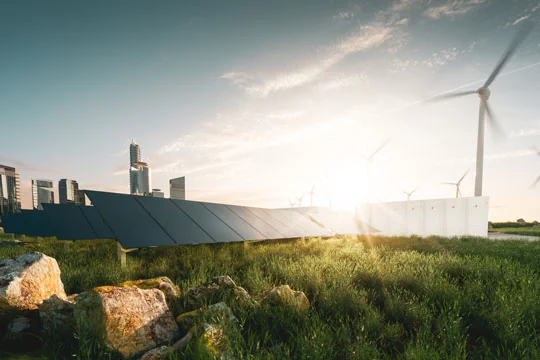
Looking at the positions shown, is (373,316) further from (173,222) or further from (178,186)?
(178,186)

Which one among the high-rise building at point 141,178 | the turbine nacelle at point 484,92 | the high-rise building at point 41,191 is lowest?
the high-rise building at point 41,191

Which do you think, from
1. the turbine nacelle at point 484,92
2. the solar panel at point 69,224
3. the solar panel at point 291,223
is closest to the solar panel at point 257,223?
the solar panel at point 291,223

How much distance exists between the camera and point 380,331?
3545mm

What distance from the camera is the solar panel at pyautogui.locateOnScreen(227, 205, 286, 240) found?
1096 cm

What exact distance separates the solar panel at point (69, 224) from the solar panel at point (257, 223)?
20.3 feet

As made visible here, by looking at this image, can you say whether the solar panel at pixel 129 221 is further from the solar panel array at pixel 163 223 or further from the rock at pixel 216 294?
the rock at pixel 216 294

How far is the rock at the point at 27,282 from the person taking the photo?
317 centimetres

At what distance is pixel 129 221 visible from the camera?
7.18m

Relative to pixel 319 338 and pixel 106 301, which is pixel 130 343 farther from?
pixel 319 338

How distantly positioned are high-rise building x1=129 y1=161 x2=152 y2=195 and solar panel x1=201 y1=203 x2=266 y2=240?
13665 cm

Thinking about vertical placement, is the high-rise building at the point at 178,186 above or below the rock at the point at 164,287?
below

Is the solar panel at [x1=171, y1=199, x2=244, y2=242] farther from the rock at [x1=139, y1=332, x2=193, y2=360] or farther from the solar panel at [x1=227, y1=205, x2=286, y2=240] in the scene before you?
the rock at [x1=139, y1=332, x2=193, y2=360]

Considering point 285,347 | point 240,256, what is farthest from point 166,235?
point 285,347

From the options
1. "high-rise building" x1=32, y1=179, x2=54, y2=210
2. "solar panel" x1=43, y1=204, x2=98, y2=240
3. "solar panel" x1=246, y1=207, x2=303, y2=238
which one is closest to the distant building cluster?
"high-rise building" x1=32, y1=179, x2=54, y2=210
